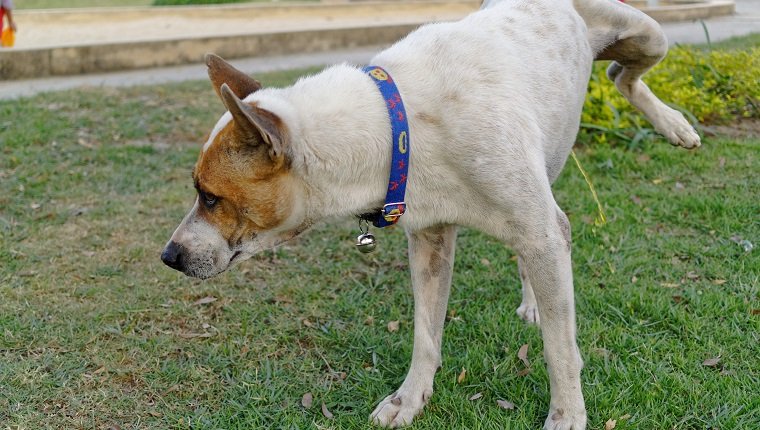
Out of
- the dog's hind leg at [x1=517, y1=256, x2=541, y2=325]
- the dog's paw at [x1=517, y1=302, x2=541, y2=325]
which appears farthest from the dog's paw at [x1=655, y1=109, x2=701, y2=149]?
the dog's paw at [x1=517, y1=302, x2=541, y2=325]

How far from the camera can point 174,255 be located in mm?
3252

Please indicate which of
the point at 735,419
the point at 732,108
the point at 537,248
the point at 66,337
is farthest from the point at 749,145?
the point at 66,337

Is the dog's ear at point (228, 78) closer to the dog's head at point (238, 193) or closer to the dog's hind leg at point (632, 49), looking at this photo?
the dog's head at point (238, 193)

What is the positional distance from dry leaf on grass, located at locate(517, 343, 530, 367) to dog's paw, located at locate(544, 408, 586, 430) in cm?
54

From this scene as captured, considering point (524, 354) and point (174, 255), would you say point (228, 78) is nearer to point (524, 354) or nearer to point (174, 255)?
point (174, 255)

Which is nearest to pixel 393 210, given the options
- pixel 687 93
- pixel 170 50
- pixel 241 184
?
pixel 241 184

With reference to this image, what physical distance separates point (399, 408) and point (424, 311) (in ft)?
1.53

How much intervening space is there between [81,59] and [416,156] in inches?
375

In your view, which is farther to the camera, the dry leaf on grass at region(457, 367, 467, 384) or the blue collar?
the dry leaf on grass at region(457, 367, 467, 384)

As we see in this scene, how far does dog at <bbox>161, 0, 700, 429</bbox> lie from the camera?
3.07 meters

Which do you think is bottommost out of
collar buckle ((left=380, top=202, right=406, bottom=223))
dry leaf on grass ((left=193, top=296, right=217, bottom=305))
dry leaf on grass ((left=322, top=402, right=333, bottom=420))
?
dry leaf on grass ((left=193, top=296, right=217, bottom=305))

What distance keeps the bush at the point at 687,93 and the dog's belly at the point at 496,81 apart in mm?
3300

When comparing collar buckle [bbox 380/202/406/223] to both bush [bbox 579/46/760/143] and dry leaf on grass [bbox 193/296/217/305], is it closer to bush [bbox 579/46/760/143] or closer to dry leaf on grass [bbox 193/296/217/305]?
dry leaf on grass [bbox 193/296/217/305]

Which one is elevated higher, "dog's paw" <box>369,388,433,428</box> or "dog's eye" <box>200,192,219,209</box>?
"dog's eye" <box>200,192,219,209</box>
